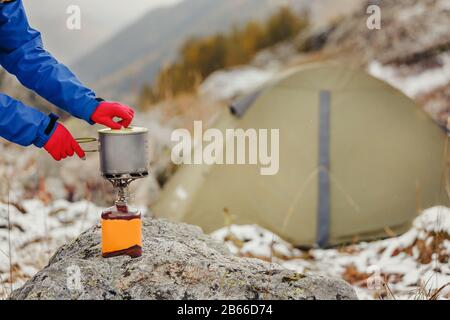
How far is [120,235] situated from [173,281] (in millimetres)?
299

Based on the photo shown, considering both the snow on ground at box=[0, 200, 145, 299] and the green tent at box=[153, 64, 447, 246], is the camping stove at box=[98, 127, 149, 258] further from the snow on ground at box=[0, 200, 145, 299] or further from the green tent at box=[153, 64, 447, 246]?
the green tent at box=[153, 64, 447, 246]

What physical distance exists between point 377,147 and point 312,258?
3.86 ft

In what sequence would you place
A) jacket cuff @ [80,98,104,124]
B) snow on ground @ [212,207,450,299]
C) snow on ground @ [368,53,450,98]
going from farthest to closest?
snow on ground @ [368,53,450,98] < snow on ground @ [212,207,450,299] < jacket cuff @ [80,98,104,124]

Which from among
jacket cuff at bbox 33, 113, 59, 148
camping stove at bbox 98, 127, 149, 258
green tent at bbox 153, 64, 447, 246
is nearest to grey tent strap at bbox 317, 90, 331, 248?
green tent at bbox 153, 64, 447, 246

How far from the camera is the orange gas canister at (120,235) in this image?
233 cm

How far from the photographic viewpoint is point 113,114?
238 centimetres

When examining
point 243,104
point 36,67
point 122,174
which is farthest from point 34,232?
point 122,174

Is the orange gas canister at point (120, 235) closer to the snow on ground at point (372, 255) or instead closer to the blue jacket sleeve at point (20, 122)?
the blue jacket sleeve at point (20, 122)

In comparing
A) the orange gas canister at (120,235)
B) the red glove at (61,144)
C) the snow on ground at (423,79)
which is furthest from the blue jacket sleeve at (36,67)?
the snow on ground at (423,79)

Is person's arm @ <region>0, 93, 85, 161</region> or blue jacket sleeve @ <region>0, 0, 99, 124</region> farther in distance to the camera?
blue jacket sleeve @ <region>0, 0, 99, 124</region>

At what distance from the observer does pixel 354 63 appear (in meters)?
12.9

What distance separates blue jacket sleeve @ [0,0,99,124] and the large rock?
0.63 metres

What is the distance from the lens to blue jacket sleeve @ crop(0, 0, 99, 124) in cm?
249

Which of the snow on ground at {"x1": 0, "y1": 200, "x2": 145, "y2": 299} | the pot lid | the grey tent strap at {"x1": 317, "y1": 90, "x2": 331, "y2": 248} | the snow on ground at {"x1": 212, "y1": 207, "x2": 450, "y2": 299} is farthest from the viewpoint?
the grey tent strap at {"x1": 317, "y1": 90, "x2": 331, "y2": 248}
